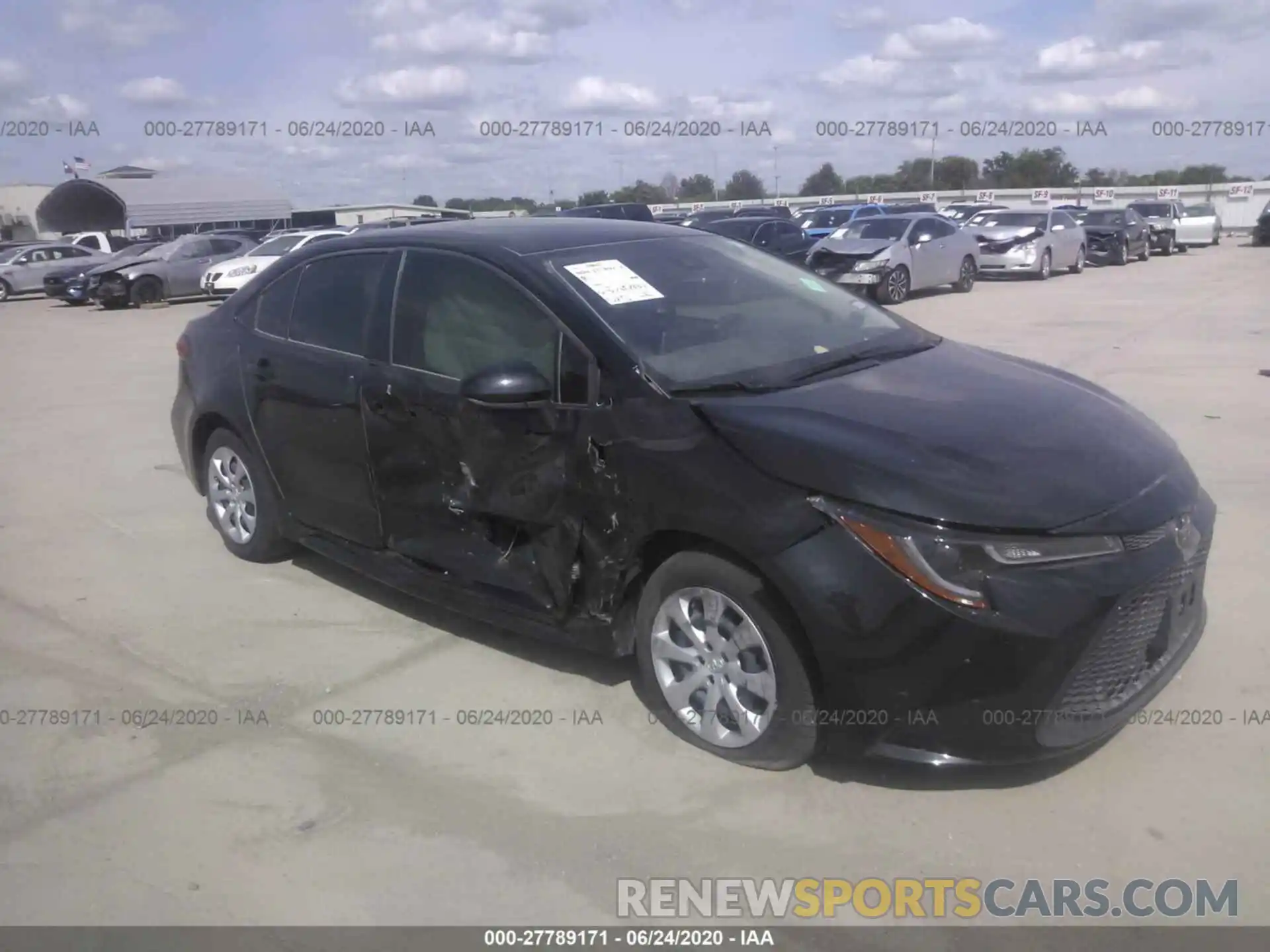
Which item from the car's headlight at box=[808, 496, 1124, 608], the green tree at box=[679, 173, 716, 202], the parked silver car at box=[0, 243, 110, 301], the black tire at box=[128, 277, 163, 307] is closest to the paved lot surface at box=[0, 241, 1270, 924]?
the car's headlight at box=[808, 496, 1124, 608]

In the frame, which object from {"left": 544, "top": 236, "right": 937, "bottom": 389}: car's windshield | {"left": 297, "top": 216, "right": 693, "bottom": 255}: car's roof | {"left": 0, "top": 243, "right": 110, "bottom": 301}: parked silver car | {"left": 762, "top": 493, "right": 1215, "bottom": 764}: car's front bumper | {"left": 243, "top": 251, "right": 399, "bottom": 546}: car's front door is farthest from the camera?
{"left": 0, "top": 243, "right": 110, "bottom": 301}: parked silver car

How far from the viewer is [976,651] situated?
123 inches

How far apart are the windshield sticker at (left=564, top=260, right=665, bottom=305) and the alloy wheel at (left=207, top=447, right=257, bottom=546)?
227cm

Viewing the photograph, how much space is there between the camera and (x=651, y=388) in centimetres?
378

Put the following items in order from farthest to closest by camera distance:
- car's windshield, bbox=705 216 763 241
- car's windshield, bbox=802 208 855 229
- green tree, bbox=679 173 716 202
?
green tree, bbox=679 173 716 202
car's windshield, bbox=802 208 855 229
car's windshield, bbox=705 216 763 241

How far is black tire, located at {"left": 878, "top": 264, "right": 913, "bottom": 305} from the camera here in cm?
1873

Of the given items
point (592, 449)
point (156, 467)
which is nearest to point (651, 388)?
point (592, 449)

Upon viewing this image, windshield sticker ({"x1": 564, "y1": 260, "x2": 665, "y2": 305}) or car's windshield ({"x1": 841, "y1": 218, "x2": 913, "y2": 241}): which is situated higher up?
car's windshield ({"x1": 841, "y1": 218, "x2": 913, "y2": 241})

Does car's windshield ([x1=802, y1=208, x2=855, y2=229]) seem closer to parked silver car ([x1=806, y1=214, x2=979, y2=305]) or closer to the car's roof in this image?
parked silver car ([x1=806, y1=214, x2=979, y2=305])

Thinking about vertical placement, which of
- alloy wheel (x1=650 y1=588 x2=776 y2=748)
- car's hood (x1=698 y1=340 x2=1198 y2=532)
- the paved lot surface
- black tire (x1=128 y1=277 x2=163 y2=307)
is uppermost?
car's hood (x1=698 y1=340 x2=1198 y2=532)

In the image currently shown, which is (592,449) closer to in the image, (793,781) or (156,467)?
(793,781)

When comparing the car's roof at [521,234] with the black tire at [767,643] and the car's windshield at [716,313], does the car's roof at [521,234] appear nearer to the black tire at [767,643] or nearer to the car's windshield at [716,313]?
the car's windshield at [716,313]

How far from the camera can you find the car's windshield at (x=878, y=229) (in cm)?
1956
